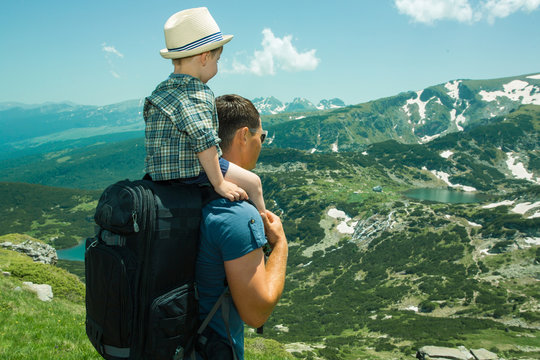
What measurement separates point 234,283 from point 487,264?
6407 inches

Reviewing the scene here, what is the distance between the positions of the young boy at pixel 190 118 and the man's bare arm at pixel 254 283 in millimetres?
565

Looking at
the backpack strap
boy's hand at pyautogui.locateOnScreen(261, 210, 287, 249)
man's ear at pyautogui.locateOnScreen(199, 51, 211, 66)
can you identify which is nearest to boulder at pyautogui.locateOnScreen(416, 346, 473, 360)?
boy's hand at pyautogui.locateOnScreen(261, 210, 287, 249)

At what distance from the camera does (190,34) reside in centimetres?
346

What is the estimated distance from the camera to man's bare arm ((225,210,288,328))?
301 cm

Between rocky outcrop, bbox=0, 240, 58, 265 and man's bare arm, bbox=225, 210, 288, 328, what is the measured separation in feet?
127

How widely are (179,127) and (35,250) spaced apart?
135 ft

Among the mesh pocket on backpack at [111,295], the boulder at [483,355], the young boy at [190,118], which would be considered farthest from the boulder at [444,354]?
the mesh pocket on backpack at [111,295]

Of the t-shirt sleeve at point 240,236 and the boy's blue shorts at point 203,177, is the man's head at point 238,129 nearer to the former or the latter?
the boy's blue shorts at point 203,177

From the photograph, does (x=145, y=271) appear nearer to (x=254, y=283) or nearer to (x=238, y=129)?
(x=254, y=283)

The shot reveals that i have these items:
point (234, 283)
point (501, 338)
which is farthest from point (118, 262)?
point (501, 338)

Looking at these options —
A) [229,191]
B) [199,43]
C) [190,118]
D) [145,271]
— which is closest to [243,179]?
[229,191]

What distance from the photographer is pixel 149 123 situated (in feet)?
11.4

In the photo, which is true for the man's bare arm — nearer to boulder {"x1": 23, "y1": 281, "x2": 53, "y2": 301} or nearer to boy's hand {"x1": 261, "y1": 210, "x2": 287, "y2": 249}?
boy's hand {"x1": 261, "y1": 210, "x2": 287, "y2": 249}

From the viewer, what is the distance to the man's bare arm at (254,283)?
9.86 feet
